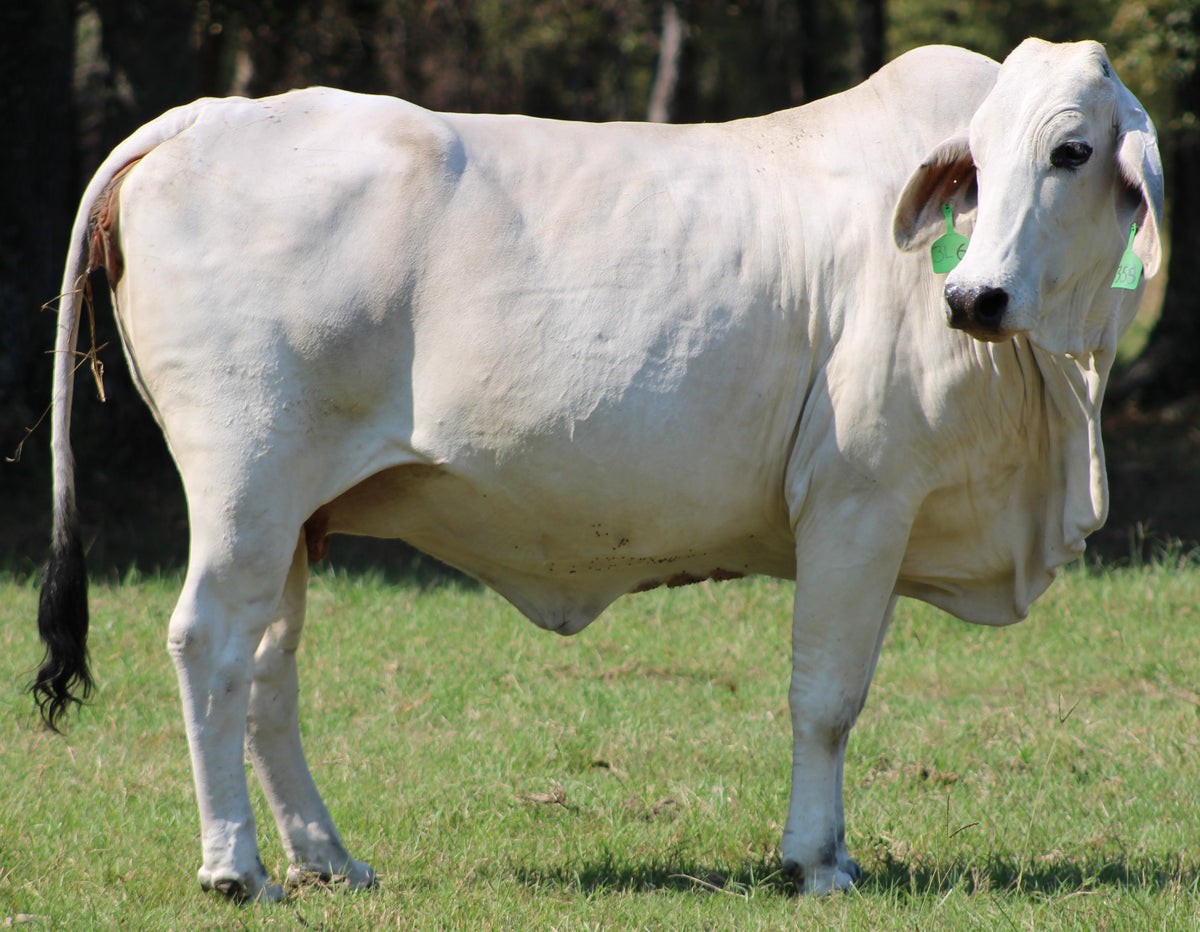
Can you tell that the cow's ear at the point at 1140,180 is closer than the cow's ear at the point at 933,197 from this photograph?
Yes

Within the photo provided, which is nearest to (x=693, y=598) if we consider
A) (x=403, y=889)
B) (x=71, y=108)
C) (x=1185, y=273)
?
(x=403, y=889)

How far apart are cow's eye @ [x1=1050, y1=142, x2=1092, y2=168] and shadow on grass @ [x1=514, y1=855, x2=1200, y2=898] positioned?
1944mm

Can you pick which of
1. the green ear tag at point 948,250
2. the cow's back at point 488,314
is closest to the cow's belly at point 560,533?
the cow's back at point 488,314

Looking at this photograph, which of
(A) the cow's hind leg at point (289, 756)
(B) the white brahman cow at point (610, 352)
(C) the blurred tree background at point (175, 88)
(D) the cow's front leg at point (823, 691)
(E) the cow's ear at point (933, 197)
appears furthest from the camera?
(C) the blurred tree background at point (175, 88)

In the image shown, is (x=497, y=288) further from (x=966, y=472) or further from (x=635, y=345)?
(x=966, y=472)

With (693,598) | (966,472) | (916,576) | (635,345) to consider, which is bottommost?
(693,598)

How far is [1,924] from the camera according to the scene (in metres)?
3.53

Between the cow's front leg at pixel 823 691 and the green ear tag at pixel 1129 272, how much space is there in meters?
0.94

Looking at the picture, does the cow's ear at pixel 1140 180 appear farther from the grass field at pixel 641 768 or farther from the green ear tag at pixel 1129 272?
the grass field at pixel 641 768

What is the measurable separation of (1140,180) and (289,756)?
2770 millimetres

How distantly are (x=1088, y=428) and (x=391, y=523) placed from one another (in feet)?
6.44

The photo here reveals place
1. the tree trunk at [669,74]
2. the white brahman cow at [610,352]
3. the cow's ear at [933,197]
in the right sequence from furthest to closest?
the tree trunk at [669,74] < the cow's ear at [933,197] < the white brahman cow at [610,352]

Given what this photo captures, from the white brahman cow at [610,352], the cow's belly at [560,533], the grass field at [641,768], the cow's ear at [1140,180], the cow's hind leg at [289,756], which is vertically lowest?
the grass field at [641,768]

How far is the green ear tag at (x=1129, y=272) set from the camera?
10.9 ft
